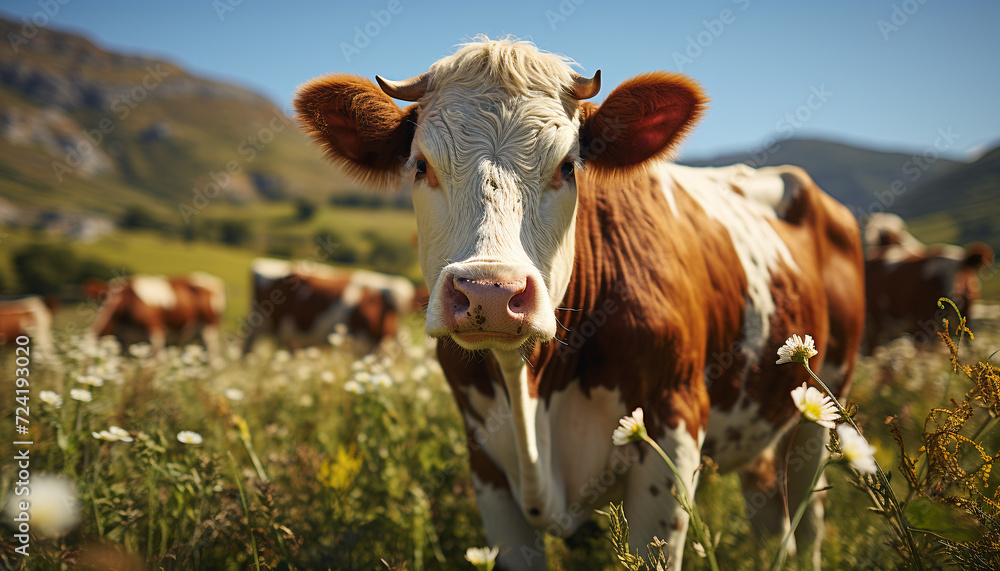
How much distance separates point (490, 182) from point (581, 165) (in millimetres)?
509

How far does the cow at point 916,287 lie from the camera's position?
10.2 metres

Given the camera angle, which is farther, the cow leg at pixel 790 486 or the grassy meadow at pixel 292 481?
the cow leg at pixel 790 486

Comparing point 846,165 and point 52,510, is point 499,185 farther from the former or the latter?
point 846,165

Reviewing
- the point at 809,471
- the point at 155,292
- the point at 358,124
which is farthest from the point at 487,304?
the point at 155,292

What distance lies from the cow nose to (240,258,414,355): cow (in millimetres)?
12387

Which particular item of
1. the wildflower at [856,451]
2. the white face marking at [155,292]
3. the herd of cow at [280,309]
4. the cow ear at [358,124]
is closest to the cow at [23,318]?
the herd of cow at [280,309]

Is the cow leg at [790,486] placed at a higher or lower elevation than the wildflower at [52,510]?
lower

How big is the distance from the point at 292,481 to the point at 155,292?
14.7 m

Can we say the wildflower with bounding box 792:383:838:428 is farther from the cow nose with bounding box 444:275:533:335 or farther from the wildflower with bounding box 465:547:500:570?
the wildflower with bounding box 465:547:500:570

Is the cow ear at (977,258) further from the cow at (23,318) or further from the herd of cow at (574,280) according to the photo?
the cow at (23,318)

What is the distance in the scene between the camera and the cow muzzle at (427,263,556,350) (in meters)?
1.71

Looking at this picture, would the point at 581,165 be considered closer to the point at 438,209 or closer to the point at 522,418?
the point at 438,209

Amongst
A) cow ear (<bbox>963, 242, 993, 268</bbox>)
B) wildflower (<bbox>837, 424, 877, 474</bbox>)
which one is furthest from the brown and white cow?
cow ear (<bbox>963, 242, 993, 268</bbox>)

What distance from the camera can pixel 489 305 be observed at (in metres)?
1.70
